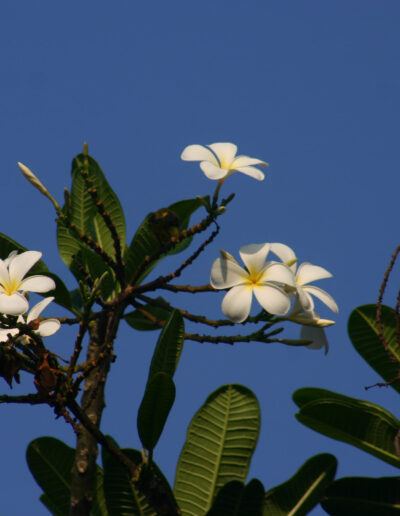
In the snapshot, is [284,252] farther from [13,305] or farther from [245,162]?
[13,305]

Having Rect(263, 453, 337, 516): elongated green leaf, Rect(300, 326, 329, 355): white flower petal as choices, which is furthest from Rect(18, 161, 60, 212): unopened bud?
Rect(263, 453, 337, 516): elongated green leaf

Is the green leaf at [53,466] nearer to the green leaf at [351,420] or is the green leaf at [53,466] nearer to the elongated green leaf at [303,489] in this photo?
the elongated green leaf at [303,489]

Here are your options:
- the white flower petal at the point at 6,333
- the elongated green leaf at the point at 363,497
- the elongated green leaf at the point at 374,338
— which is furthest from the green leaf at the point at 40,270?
the elongated green leaf at the point at 363,497

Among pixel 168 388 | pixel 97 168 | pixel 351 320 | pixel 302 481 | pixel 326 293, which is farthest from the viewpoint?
pixel 97 168

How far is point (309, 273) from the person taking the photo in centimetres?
220

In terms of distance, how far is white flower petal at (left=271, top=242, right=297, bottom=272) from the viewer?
7.04 ft

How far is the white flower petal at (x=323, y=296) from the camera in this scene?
2117 millimetres

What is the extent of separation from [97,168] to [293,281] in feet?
3.99

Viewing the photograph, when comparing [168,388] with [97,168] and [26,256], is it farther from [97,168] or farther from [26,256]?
[97,168]

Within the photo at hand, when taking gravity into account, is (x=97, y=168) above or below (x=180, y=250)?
above

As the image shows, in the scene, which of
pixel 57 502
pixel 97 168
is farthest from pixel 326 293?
pixel 97 168

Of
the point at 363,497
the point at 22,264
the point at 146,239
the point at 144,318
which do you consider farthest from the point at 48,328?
the point at 144,318

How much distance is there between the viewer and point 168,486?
198 centimetres

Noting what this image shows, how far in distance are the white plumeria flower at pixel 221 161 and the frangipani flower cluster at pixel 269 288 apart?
0.21 meters
